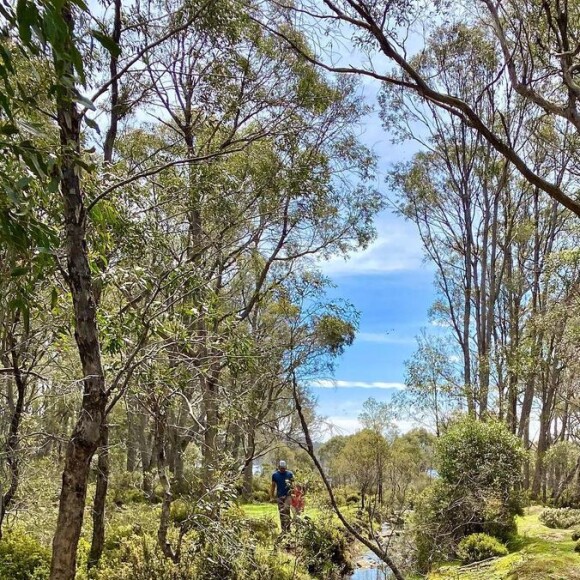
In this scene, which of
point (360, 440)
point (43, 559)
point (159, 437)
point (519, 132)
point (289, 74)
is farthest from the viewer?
point (360, 440)

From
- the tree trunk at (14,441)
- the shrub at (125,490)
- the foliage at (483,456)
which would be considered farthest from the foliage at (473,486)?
the shrub at (125,490)

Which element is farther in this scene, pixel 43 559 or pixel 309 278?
pixel 309 278

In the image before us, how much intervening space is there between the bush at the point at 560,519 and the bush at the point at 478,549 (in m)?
1.85

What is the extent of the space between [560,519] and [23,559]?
879 cm

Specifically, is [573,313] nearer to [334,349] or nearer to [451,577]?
[334,349]

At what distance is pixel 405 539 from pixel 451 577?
286cm

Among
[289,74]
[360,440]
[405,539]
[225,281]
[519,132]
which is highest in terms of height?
[519,132]

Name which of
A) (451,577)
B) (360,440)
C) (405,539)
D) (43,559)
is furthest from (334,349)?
(360,440)

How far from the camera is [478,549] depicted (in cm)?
771

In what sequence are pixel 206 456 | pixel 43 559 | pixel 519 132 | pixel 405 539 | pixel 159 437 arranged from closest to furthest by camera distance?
pixel 159 437 → pixel 43 559 → pixel 206 456 → pixel 405 539 → pixel 519 132

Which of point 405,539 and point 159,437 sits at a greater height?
point 159,437

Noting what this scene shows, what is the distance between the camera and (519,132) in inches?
488

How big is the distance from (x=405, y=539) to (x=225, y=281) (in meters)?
5.75

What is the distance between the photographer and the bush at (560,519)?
8914 millimetres
